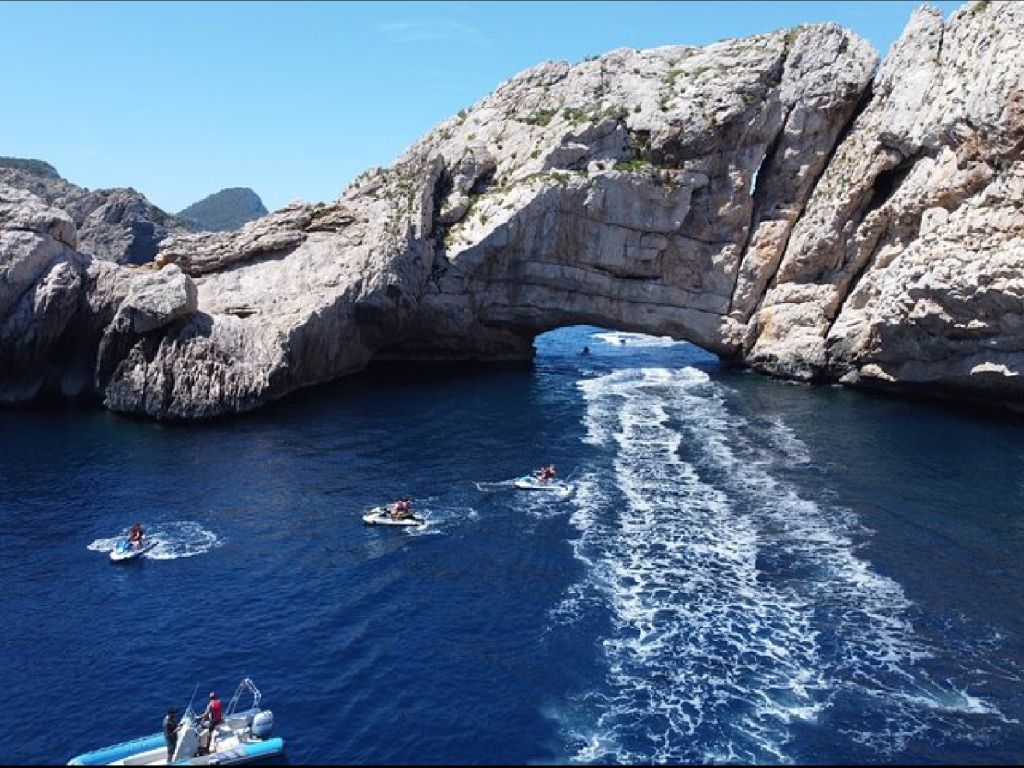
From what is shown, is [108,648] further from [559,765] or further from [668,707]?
[668,707]

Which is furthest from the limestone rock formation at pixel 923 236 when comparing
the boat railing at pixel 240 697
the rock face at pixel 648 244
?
the boat railing at pixel 240 697

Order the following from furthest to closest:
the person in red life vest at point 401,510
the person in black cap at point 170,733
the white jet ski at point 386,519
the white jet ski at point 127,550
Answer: the person in red life vest at point 401,510
the white jet ski at point 386,519
the white jet ski at point 127,550
the person in black cap at point 170,733

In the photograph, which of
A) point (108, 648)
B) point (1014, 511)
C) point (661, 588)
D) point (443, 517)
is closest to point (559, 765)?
point (661, 588)

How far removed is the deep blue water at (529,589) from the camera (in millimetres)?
30172

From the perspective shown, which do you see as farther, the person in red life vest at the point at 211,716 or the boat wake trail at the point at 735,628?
the person in red life vest at the point at 211,716

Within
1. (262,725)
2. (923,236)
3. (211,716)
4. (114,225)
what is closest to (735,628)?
(262,725)

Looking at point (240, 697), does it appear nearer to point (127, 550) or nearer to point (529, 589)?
point (529, 589)

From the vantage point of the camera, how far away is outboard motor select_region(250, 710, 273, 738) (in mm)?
29531

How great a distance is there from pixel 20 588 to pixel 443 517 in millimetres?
22283

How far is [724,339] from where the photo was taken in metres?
95.8

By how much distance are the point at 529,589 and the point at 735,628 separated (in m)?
9.88

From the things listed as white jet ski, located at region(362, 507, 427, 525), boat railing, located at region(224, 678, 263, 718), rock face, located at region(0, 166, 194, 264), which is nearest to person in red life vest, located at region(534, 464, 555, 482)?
white jet ski, located at region(362, 507, 427, 525)

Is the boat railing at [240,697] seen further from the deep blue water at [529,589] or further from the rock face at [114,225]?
the rock face at [114,225]

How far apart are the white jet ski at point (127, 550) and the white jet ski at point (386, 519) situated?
11856mm
